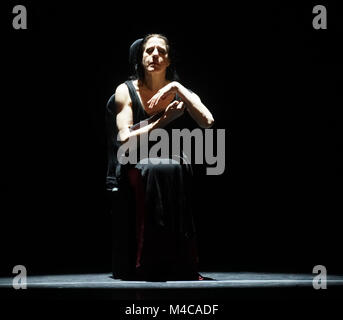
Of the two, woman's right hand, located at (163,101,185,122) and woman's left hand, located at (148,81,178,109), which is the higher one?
woman's left hand, located at (148,81,178,109)

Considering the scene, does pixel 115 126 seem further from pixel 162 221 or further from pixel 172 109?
pixel 162 221

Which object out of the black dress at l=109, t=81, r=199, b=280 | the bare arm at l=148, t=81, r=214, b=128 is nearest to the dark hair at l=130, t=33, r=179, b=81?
the bare arm at l=148, t=81, r=214, b=128

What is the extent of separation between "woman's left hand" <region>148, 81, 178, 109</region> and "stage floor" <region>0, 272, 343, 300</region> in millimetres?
916

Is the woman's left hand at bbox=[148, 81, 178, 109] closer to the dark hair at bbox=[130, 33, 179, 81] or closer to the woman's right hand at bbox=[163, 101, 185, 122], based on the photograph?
the woman's right hand at bbox=[163, 101, 185, 122]

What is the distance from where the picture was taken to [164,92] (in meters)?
4.09

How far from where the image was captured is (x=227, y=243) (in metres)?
5.23

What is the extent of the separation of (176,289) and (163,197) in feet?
1.87

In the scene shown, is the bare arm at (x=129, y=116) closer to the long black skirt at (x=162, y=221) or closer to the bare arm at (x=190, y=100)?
the bare arm at (x=190, y=100)

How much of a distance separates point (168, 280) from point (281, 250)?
4.29 ft

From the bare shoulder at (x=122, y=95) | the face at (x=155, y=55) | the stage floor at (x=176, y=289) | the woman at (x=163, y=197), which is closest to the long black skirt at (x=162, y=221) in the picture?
the woman at (x=163, y=197)

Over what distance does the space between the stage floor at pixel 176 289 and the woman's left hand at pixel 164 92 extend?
92 cm

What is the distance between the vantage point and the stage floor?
137 inches

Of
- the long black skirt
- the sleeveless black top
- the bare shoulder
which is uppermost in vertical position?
the bare shoulder
